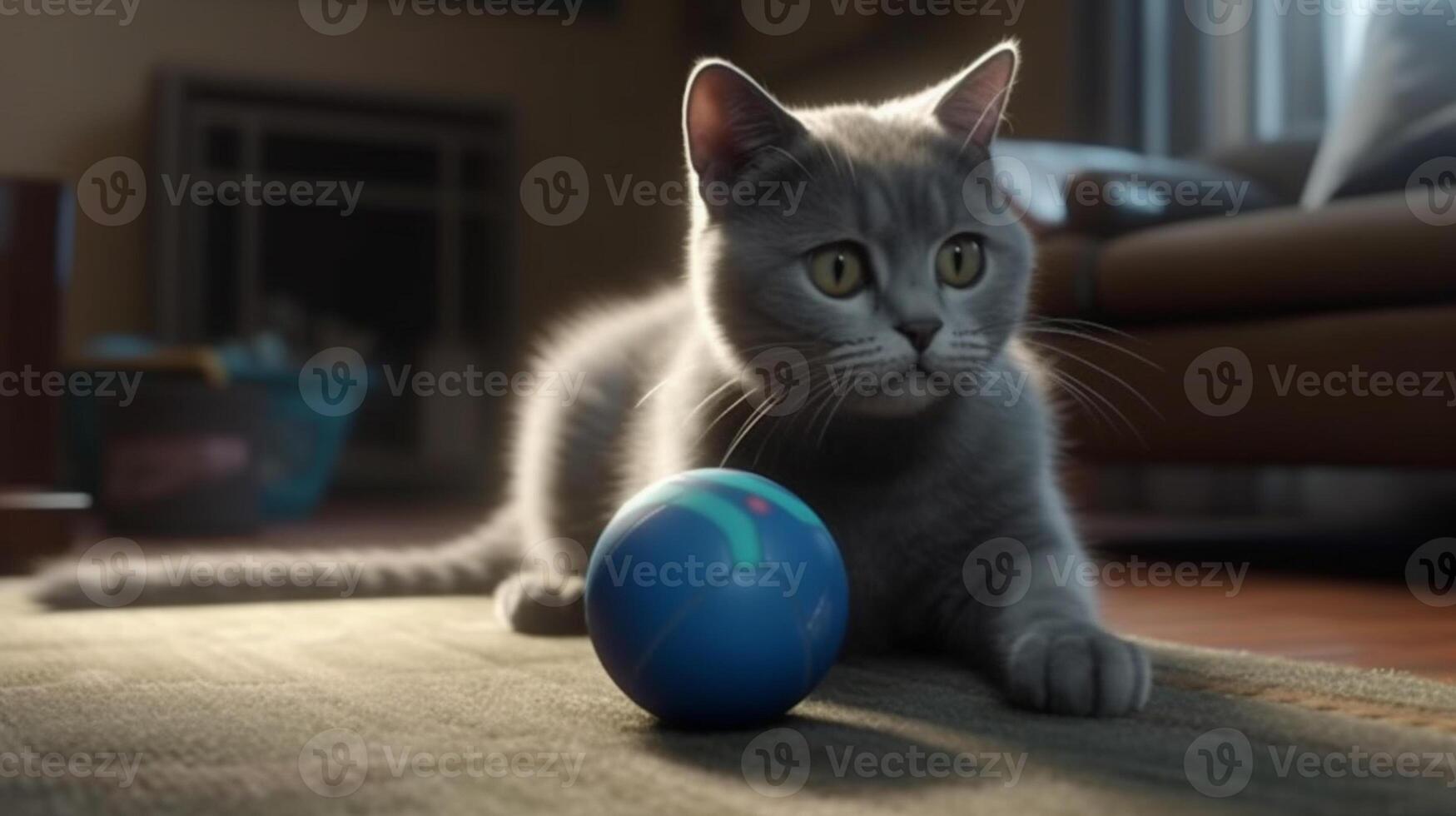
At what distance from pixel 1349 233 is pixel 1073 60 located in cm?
217

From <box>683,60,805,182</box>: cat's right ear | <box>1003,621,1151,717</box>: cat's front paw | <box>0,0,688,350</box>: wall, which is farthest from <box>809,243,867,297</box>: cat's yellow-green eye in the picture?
<box>0,0,688,350</box>: wall

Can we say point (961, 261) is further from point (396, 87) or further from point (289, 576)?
point (396, 87)

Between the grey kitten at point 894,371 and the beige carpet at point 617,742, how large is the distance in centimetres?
8

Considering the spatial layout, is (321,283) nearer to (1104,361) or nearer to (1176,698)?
(1104,361)

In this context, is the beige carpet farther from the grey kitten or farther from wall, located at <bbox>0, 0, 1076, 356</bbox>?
wall, located at <bbox>0, 0, 1076, 356</bbox>

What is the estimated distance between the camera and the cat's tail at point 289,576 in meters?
1.92

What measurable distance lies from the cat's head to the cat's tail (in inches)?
31.9

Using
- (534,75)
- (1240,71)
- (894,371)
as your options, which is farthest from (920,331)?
(534,75)

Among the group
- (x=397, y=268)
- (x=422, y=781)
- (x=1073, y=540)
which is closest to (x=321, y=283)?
(x=397, y=268)

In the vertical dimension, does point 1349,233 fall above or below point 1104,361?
above

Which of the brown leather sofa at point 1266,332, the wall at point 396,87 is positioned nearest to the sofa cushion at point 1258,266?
the brown leather sofa at point 1266,332

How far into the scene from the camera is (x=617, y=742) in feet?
3.43

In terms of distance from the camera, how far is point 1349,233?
211 centimetres

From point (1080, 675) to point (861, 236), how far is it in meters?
0.42
